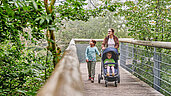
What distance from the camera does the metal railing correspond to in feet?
10.8

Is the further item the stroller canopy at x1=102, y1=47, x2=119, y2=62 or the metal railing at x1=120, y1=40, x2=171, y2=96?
the stroller canopy at x1=102, y1=47, x2=119, y2=62

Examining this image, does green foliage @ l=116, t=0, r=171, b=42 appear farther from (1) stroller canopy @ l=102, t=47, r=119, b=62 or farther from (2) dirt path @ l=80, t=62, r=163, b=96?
(2) dirt path @ l=80, t=62, r=163, b=96

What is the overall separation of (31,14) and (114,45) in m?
2.81

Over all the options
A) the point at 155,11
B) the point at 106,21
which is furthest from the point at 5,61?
the point at 106,21

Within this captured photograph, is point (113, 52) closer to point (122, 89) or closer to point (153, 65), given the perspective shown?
point (122, 89)

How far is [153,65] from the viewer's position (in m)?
4.29

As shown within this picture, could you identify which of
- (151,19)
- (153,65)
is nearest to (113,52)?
(151,19)

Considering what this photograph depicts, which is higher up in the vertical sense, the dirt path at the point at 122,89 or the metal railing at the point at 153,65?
the metal railing at the point at 153,65

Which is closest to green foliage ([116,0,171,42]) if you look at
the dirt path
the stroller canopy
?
A: the stroller canopy

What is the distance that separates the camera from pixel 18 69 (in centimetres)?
164

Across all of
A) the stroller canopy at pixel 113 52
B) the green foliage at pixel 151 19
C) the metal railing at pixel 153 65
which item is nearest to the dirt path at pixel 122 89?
the metal railing at pixel 153 65

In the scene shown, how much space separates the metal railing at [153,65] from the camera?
10.8ft

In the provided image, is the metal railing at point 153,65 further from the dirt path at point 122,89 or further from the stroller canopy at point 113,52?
the stroller canopy at point 113,52

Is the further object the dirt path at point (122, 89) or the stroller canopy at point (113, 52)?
the stroller canopy at point (113, 52)
